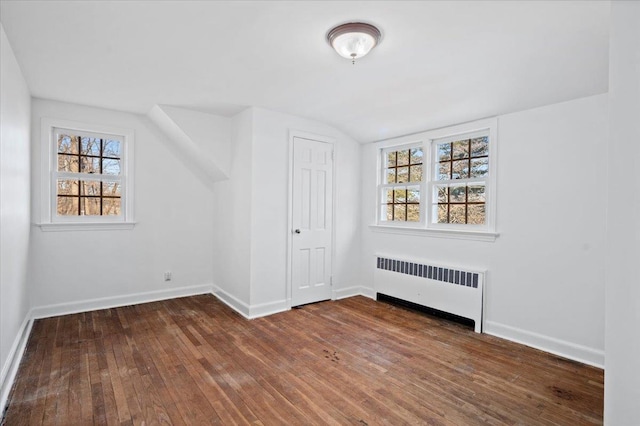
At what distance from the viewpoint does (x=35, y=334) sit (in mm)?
3260

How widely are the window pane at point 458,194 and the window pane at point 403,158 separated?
79cm

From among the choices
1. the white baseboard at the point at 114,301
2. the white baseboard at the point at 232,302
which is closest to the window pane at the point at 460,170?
the white baseboard at the point at 232,302

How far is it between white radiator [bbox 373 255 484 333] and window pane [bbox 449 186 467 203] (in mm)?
813

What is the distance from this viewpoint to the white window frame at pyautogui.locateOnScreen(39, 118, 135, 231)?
376 cm

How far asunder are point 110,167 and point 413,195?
3990mm

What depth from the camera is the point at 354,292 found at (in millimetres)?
4902

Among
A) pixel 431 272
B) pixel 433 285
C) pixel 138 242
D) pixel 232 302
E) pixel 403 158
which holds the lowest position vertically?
pixel 232 302

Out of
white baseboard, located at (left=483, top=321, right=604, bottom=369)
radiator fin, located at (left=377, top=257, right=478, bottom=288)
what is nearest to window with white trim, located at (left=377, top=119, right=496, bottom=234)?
radiator fin, located at (left=377, top=257, right=478, bottom=288)

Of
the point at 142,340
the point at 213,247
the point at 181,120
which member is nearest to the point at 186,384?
the point at 142,340

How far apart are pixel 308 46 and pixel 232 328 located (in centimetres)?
284

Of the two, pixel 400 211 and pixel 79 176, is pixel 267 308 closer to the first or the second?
pixel 400 211

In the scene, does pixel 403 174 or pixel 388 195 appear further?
pixel 388 195

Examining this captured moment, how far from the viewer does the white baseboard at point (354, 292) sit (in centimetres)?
467

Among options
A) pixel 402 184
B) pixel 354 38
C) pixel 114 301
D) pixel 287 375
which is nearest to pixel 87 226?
pixel 114 301
